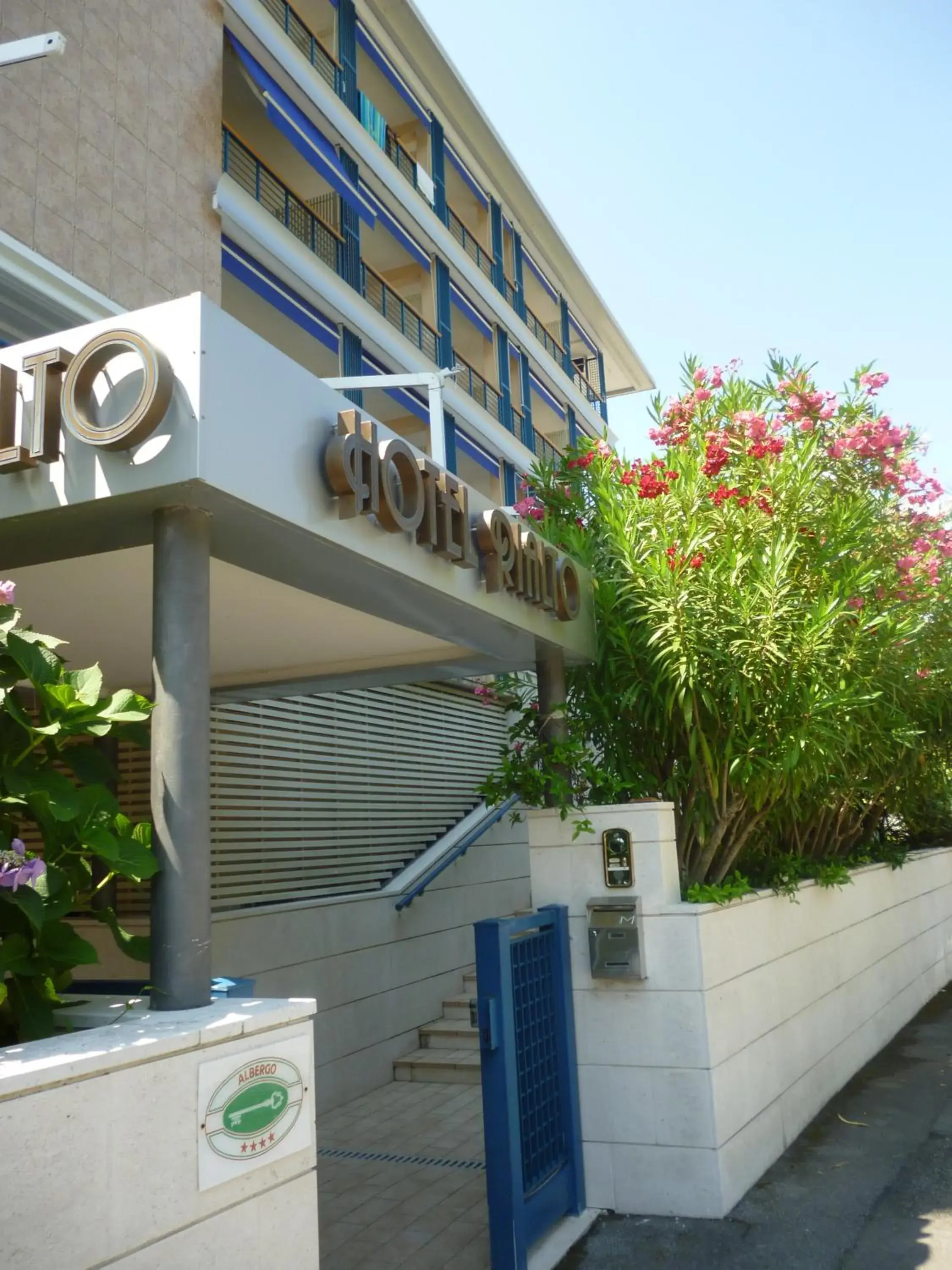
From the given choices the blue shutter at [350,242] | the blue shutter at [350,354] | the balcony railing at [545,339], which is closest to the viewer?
the blue shutter at [350,354]

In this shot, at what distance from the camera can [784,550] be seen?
5949 millimetres

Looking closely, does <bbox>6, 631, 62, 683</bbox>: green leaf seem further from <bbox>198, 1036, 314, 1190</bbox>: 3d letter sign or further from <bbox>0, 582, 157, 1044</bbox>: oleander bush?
<bbox>198, 1036, 314, 1190</bbox>: 3d letter sign

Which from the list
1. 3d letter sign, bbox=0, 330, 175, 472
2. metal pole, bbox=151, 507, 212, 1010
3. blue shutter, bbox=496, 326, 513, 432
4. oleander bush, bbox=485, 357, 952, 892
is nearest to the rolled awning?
blue shutter, bbox=496, 326, 513, 432

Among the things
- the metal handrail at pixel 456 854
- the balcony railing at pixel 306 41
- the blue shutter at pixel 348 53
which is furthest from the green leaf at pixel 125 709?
the blue shutter at pixel 348 53

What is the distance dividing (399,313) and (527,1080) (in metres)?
14.6

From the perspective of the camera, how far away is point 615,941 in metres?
5.48

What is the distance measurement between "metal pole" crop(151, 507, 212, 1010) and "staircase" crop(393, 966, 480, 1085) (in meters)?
5.52

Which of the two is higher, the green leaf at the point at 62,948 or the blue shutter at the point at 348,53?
the blue shutter at the point at 348,53

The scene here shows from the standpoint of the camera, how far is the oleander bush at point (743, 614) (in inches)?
231

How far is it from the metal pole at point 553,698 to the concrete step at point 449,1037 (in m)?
3.61

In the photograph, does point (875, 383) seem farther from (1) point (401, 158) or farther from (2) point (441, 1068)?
(1) point (401, 158)

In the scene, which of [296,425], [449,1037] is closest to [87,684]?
[296,425]

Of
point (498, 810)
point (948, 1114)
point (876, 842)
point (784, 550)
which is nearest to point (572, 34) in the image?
point (784, 550)

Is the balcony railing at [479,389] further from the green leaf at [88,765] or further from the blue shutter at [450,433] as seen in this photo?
the green leaf at [88,765]
